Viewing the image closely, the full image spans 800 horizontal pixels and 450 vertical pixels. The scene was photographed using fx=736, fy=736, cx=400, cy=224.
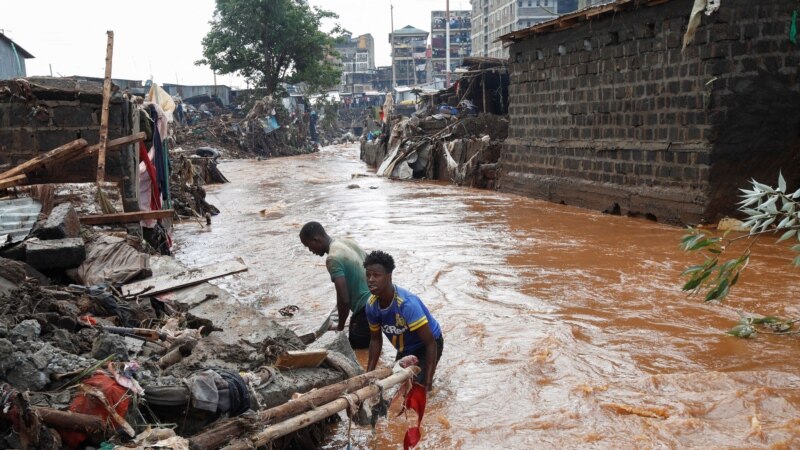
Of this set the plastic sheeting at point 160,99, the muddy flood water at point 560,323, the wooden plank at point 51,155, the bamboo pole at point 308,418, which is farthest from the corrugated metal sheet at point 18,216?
the plastic sheeting at point 160,99

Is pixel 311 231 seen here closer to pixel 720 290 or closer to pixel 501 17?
pixel 720 290

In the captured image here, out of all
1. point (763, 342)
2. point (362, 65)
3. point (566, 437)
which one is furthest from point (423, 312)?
point (362, 65)

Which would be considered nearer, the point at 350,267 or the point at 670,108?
the point at 350,267

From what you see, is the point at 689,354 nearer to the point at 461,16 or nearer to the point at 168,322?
the point at 168,322

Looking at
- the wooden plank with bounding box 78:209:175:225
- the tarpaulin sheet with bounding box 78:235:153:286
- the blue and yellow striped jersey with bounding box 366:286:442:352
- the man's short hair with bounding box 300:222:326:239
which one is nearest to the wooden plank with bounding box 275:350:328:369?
the blue and yellow striped jersey with bounding box 366:286:442:352

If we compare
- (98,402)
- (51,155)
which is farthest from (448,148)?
(98,402)

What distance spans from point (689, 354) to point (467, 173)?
14.9 meters

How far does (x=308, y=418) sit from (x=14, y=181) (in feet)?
19.5

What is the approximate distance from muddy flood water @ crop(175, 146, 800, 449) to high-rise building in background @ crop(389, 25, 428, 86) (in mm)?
62584

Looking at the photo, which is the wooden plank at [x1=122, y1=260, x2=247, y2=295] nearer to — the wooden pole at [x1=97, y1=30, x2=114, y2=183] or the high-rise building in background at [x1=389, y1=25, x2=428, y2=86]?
the wooden pole at [x1=97, y1=30, x2=114, y2=183]

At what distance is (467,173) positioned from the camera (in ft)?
67.5

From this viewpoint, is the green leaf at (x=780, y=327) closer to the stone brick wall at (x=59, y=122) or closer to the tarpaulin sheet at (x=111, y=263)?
the tarpaulin sheet at (x=111, y=263)

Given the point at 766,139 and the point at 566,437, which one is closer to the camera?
the point at 566,437

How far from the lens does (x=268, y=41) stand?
4041 centimetres
